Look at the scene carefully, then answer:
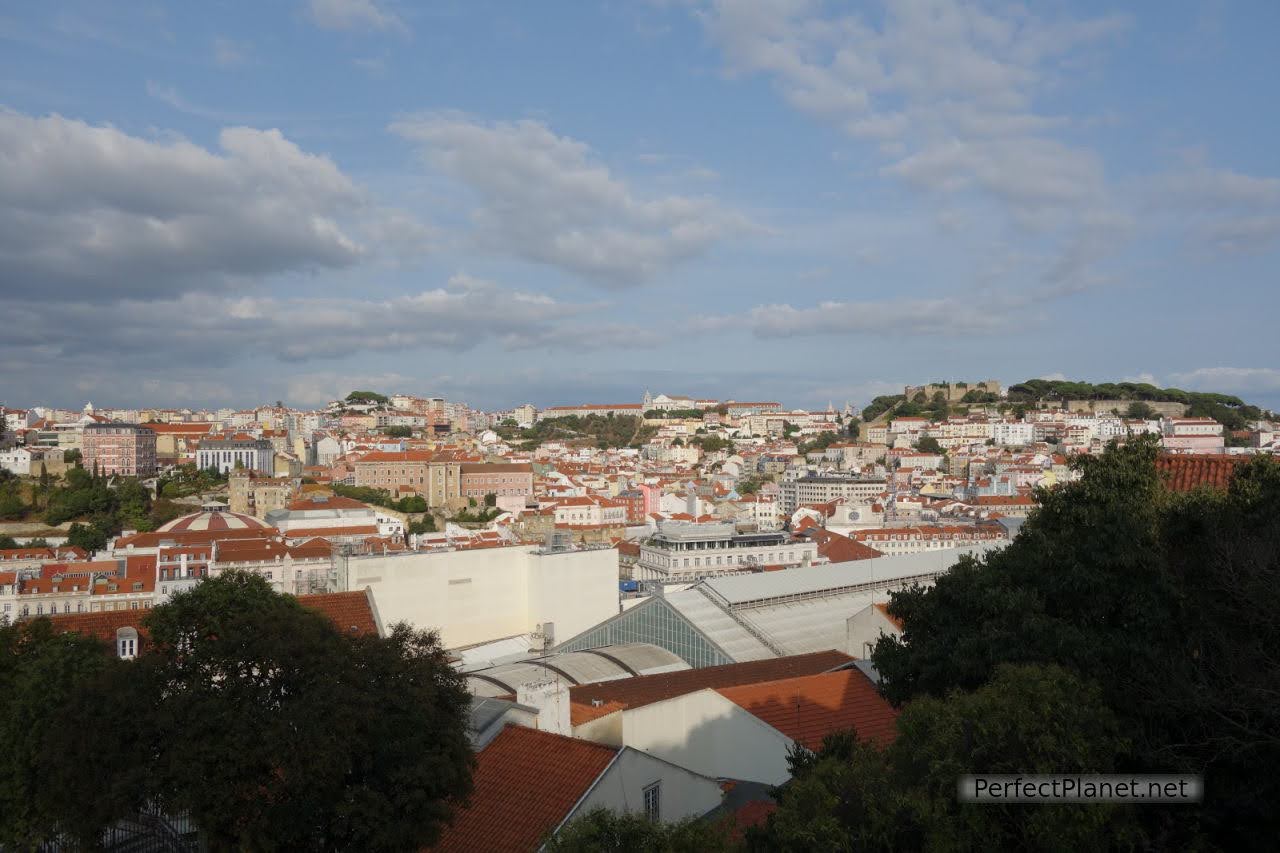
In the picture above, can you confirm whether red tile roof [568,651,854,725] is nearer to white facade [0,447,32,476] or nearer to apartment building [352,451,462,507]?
apartment building [352,451,462,507]

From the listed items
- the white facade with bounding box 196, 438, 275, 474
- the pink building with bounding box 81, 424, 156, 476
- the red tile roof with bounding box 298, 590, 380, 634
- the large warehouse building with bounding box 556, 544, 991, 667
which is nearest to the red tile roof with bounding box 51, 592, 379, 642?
the red tile roof with bounding box 298, 590, 380, 634

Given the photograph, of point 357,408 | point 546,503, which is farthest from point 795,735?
point 357,408

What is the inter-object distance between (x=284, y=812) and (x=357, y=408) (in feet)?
421

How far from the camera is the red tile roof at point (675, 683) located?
12.0m

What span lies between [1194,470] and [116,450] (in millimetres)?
81561

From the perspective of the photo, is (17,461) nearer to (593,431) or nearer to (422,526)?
(422,526)

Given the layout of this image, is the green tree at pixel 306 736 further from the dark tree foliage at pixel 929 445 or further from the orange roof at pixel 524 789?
the dark tree foliage at pixel 929 445

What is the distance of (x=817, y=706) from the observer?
42.2ft

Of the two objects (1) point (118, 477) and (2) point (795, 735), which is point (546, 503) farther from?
(2) point (795, 735)

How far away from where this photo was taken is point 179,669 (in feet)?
24.0

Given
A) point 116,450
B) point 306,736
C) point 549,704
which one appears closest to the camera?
point 306,736

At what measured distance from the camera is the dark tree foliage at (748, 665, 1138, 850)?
198 inches

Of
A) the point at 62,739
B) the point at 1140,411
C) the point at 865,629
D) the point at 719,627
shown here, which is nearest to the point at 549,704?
the point at 62,739

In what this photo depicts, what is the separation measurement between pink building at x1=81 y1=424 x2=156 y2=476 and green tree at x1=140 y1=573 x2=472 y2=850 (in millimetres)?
74507
